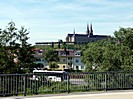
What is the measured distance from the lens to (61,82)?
→ 1163 cm

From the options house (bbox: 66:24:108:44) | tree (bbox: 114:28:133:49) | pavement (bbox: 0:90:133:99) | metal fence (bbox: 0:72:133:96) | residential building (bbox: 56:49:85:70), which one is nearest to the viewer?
pavement (bbox: 0:90:133:99)

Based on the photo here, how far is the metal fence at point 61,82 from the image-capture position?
10.8 m

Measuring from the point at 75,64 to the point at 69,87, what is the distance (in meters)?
91.9

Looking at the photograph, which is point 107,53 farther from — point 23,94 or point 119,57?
point 23,94

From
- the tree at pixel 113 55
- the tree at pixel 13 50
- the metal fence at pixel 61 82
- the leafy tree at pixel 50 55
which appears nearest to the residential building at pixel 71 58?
the leafy tree at pixel 50 55

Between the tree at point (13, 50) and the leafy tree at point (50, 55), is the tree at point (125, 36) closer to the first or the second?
the tree at point (13, 50)

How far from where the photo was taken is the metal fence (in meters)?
10.8

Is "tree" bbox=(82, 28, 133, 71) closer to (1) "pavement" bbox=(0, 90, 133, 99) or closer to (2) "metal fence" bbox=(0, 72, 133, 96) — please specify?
(2) "metal fence" bbox=(0, 72, 133, 96)

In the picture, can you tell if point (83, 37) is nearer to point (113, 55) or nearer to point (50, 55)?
point (50, 55)

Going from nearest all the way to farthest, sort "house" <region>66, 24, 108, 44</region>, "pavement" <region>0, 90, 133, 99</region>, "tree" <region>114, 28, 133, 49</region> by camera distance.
Result: "pavement" <region>0, 90, 133, 99</region>, "tree" <region>114, 28, 133, 49</region>, "house" <region>66, 24, 108, 44</region>

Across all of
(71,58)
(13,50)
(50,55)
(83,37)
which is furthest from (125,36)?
(83,37)

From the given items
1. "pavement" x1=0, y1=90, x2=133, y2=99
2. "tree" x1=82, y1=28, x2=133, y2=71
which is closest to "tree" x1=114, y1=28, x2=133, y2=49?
"tree" x1=82, y1=28, x2=133, y2=71

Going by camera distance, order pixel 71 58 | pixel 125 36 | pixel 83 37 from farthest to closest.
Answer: pixel 83 37 → pixel 71 58 → pixel 125 36

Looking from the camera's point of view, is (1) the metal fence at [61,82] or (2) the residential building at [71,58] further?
(2) the residential building at [71,58]
